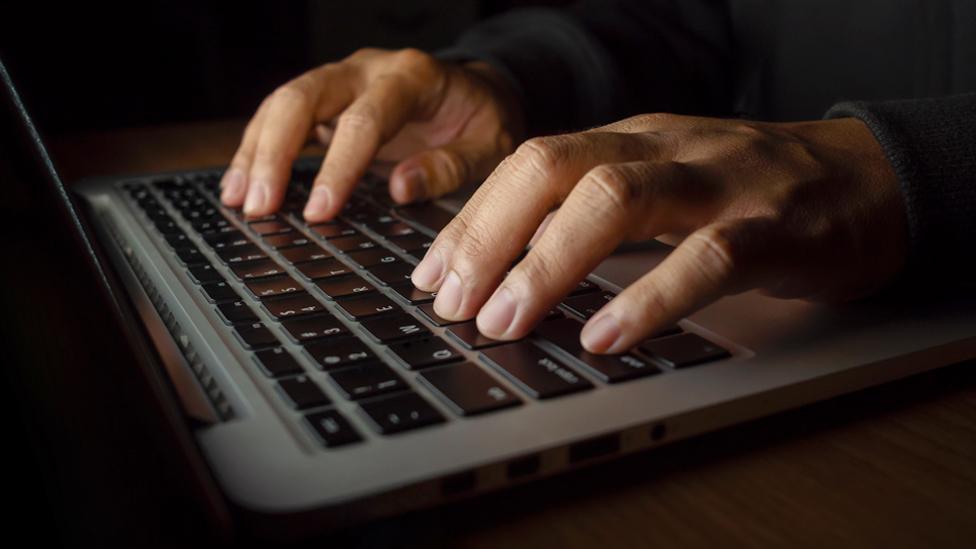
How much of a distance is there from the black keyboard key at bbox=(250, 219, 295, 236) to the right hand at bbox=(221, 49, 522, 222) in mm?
25

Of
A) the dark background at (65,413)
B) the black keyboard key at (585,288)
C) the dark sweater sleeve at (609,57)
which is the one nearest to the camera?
the dark background at (65,413)

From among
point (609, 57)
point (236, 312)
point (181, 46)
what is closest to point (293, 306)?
point (236, 312)

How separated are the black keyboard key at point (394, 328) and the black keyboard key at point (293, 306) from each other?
44mm

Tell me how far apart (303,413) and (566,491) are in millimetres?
116

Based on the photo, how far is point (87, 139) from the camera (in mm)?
1178

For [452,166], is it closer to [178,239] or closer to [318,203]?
[318,203]

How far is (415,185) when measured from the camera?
0.80m

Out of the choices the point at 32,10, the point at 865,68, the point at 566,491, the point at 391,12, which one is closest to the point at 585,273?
the point at 566,491

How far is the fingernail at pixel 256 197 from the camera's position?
0.78 meters

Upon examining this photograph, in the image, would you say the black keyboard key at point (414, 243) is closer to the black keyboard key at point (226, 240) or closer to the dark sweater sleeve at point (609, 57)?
the black keyboard key at point (226, 240)

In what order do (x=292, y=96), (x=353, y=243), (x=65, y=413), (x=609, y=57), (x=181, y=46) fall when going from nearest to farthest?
1. (x=65, y=413)
2. (x=353, y=243)
3. (x=292, y=96)
4. (x=609, y=57)
5. (x=181, y=46)

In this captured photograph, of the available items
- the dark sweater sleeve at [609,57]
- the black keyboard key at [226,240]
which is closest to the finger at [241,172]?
the black keyboard key at [226,240]

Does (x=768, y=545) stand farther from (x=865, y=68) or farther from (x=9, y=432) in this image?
(x=865, y=68)

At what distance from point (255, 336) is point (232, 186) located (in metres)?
0.38
